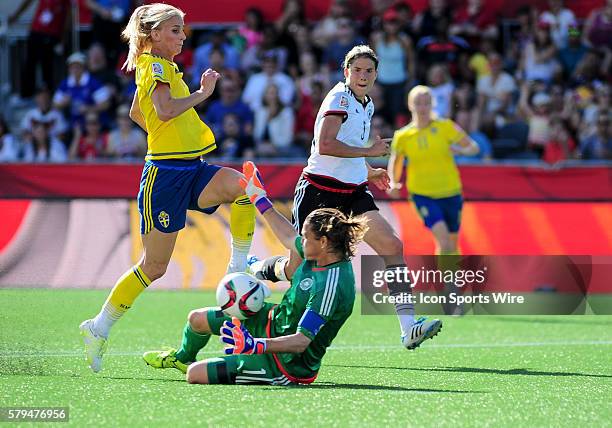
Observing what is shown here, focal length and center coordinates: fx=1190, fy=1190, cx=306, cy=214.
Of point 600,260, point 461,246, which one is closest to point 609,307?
point 600,260

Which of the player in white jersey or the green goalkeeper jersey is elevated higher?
the player in white jersey

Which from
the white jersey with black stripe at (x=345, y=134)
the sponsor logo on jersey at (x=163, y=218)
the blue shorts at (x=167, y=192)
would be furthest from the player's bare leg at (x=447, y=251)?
the sponsor logo on jersey at (x=163, y=218)

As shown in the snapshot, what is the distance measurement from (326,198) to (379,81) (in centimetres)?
965

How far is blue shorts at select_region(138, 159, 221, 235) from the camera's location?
25.0 ft

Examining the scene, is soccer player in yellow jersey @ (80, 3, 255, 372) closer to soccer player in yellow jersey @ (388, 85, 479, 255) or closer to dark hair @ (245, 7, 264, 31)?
soccer player in yellow jersey @ (388, 85, 479, 255)

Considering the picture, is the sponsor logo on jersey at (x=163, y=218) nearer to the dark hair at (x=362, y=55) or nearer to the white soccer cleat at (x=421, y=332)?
the dark hair at (x=362, y=55)

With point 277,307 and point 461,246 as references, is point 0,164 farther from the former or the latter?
point 277,307

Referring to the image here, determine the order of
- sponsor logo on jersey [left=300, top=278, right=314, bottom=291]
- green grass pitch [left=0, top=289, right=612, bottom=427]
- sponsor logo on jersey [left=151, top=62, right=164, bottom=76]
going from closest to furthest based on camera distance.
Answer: green grass pitch [left=0, top=289, right=612, bottom=427]
sponsor logo on jersey [left=300, top=278, right=314, bottom=291]
sponsor logo on jersey [left=151, top=62, right=164, bottom=76]

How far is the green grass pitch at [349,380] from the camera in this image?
579cm

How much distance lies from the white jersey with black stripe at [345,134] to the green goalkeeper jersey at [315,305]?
5.30ft

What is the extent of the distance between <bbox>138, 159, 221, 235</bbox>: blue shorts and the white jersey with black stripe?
974mm

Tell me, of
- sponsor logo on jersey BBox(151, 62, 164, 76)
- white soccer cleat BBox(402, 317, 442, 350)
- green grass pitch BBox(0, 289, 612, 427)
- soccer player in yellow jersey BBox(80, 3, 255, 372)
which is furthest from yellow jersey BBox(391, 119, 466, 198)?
sponsor logo on jersey BBox(151, 62, 164, 76)

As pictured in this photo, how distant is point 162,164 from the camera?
25.1 ft

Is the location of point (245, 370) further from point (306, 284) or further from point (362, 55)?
point (362, 55)
